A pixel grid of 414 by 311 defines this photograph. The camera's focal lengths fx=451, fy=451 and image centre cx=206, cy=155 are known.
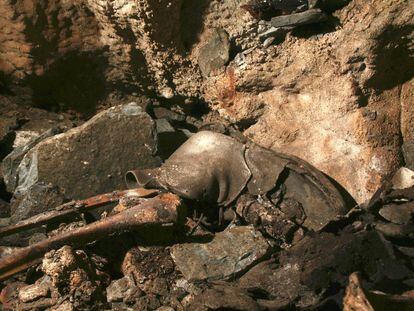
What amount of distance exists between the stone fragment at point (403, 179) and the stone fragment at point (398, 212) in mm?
273

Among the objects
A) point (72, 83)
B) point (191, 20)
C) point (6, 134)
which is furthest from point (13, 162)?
point (191, 20)

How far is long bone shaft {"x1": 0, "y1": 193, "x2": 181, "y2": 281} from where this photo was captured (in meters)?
2.46

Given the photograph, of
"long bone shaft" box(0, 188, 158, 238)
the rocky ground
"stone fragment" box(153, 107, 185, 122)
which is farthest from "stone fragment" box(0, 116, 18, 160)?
"stone fragment" box(153, 107, 185, 122)

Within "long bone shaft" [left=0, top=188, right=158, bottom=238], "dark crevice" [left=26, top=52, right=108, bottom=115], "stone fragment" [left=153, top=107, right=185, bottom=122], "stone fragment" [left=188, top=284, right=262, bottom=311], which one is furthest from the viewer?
"stone fragment" [left=153, top=107, right=185, bottom=122]

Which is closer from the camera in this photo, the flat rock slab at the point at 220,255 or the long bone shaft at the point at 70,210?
the flat rock slab at the point at 220,255

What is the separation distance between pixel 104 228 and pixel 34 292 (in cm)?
50

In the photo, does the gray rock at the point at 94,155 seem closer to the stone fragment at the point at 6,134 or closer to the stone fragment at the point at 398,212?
the stone fragment at the point at 6,134

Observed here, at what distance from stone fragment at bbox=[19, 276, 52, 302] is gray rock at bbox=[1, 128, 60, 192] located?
2.80ft

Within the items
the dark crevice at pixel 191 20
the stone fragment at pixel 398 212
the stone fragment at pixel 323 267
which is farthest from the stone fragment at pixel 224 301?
the dark crevice at pixel 191 20

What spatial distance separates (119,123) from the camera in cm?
305

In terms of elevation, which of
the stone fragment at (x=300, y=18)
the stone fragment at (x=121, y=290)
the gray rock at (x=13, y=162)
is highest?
the stone fragment at (x=300, y=18)

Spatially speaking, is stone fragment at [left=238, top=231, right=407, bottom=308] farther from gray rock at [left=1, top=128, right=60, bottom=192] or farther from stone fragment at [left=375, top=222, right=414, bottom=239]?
gray rock at [left=1, top=128, right=60, bottom=192]

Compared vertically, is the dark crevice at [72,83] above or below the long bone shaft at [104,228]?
above

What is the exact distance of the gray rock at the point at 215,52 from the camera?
3143mm
